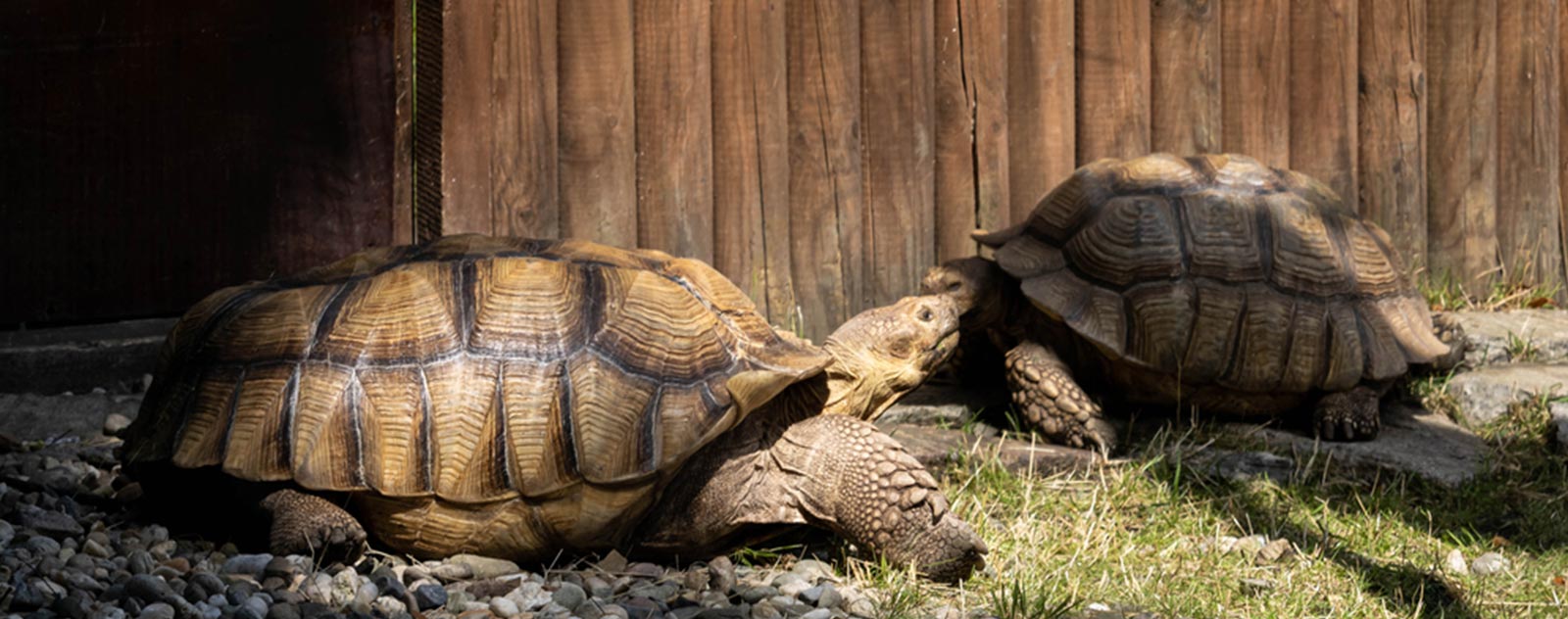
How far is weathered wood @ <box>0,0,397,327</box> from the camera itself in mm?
5535

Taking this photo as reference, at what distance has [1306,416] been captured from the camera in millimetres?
5699

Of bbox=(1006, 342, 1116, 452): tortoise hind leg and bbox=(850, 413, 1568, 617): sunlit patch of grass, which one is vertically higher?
bbox=(1006, 342, 1116, 452): tortoise hind leg

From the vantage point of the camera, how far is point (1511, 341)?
20.8 feet

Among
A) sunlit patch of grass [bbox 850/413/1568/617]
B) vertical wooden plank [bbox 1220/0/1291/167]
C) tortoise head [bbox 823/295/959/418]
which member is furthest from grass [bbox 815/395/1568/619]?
vertical wooden plank [bbox 1220/0/1291/167]

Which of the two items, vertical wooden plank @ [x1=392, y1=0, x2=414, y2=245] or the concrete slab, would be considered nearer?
the concrete slab

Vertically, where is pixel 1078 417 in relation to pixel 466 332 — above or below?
below

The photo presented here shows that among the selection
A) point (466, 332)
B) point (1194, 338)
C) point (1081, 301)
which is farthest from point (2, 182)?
point (1194, 338)

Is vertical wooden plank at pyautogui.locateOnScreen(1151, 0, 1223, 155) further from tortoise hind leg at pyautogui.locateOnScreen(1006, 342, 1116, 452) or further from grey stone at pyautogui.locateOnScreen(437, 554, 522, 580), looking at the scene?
grey stone at pyautogui.locateOnScreen(437, 554, 522, 580)

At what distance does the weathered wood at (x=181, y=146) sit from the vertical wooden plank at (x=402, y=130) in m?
0.02

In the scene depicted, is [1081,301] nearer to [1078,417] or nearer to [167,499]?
[1078,417]

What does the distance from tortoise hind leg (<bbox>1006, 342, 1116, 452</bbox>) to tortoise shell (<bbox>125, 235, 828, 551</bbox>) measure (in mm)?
1421

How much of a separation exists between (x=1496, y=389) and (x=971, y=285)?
2.00 metres

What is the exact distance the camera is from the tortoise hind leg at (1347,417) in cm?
551

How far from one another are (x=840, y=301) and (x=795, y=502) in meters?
1.80
